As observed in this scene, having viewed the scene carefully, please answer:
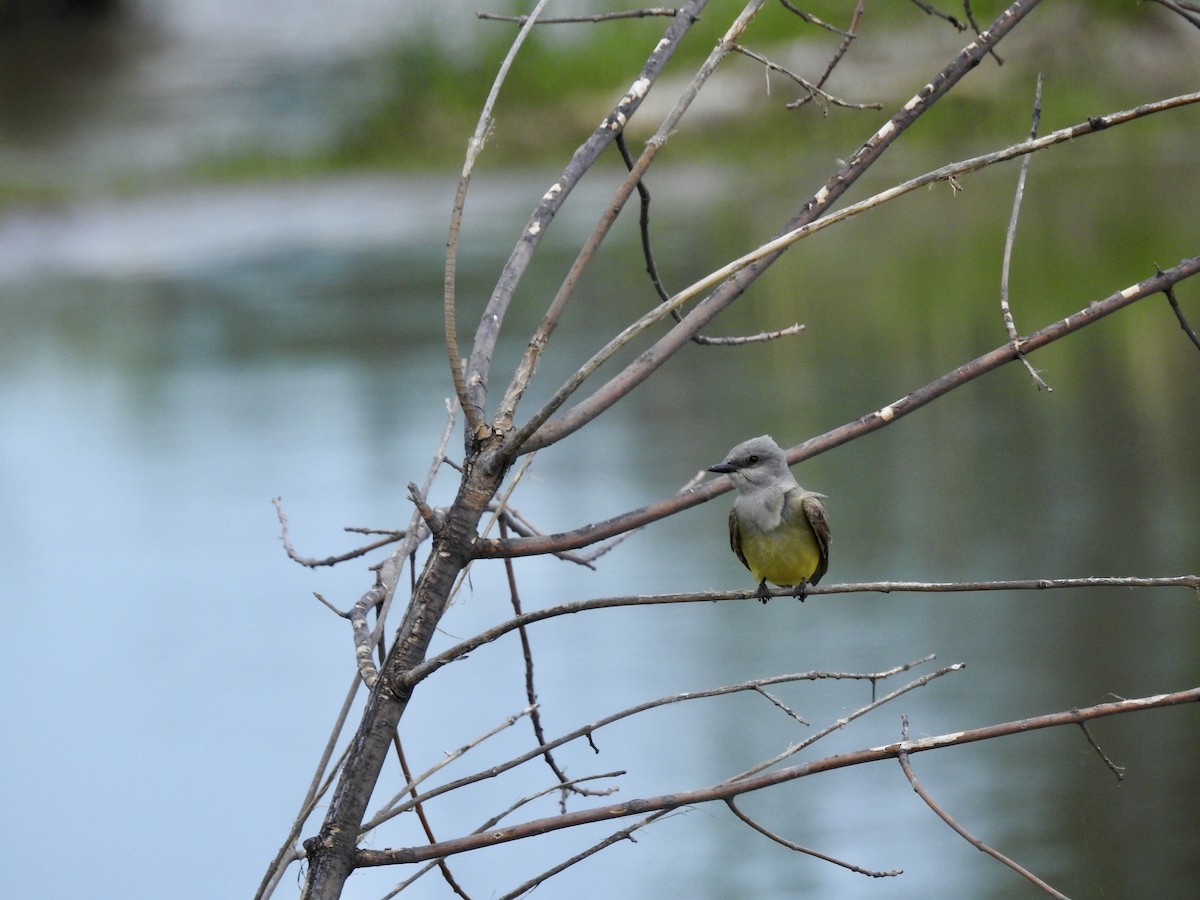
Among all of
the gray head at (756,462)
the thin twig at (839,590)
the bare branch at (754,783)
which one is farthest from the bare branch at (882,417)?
the gray head at (756,462)

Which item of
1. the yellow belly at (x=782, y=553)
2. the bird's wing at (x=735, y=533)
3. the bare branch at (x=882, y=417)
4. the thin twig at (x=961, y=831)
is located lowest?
the thin twig at (x=961, y=831)

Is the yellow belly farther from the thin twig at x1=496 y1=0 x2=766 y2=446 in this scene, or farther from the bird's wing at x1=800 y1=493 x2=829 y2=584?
the thin twig at x1=496 y1=0 x2=766 y2=446

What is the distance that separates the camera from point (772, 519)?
249cm

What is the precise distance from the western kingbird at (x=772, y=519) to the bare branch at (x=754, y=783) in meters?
1.14

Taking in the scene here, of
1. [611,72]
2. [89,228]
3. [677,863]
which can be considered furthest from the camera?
[611,72]

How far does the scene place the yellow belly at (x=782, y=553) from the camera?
8.27ft

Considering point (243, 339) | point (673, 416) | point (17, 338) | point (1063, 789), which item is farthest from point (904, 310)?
point (17, 338)

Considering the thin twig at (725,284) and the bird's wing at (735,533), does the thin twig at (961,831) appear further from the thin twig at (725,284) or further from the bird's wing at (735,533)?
the bird's wing at (735,533)

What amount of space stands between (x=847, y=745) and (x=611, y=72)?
24.2ft

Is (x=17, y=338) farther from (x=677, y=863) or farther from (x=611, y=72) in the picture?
(x=677, y=863)

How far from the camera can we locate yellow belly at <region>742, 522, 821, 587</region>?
2521 millimetres

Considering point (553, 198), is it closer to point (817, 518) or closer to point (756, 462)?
point (756, 462)

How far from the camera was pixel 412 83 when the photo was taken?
10.1 m

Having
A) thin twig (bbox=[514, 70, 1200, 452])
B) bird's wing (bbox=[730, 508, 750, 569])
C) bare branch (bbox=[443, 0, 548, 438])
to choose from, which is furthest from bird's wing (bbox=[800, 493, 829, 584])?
bare branch (bbox=[443, 0, 548, 438])
